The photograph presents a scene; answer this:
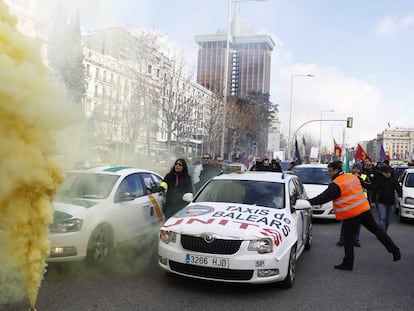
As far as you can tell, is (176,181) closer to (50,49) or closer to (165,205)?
(165,205)

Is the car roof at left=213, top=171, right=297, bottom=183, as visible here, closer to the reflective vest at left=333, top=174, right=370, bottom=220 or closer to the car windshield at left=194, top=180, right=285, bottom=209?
the car windshield at left=194, top=180, right=285, bottom=209

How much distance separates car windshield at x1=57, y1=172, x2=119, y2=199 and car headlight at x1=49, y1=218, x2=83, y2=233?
32.1 inches

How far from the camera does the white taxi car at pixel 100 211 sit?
5273 millimetres

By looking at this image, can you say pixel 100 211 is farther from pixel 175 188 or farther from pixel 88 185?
pixel 175 188

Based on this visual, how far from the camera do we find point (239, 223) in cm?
507

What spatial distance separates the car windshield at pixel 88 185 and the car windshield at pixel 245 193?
1.44 meters

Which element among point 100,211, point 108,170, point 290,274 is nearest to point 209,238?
point 290,274

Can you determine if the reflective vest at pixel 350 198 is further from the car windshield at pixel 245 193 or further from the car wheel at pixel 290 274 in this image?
the car wheel at pixel 290 274

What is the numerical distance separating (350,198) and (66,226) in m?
4.15

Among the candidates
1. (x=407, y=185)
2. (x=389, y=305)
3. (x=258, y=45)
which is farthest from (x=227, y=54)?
(x=389, y=305)

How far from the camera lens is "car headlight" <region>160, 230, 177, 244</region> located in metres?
5.07

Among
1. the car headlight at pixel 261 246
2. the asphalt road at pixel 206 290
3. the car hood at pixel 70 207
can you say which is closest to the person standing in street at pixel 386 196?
the asphalt road at pixel 206 290

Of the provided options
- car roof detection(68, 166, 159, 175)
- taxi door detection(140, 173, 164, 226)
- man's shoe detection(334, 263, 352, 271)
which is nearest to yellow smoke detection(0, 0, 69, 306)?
car roof detection(68, 166, 159, 175)

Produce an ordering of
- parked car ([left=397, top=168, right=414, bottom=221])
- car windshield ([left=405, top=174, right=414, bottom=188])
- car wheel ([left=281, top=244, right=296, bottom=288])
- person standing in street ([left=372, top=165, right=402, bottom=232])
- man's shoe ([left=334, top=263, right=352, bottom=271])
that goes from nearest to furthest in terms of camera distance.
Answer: car wheel ([left=281, top=244, right=296, bottom=288]) → man's shoe ([left=334, top=263, right=352, bottom=271]) → person standing in street ([left=372, top=165, right=402, bottom=232]) → parked car ([left=397, top=168, right=414, bottom=221]) → car windshield ([left=405, top=174, right=414, bottom=188])
